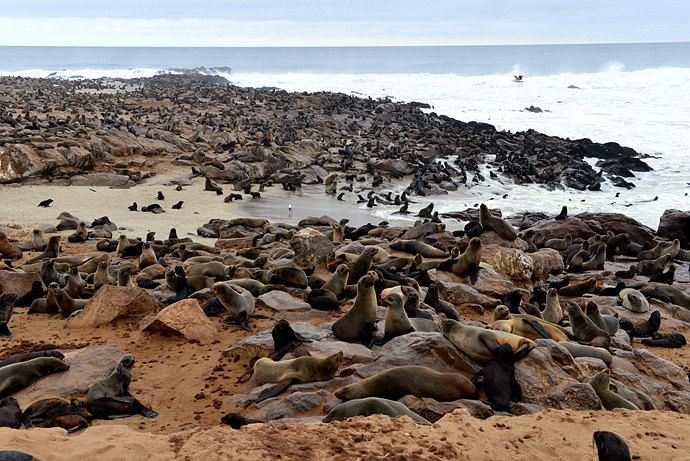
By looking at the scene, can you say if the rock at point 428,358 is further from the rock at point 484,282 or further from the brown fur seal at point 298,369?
the rock at point 484,282

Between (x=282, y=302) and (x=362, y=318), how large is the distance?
1951 mm

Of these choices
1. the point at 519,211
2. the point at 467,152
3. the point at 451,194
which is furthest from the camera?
the point at 467,152

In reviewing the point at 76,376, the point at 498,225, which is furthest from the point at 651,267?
the point at 76,376

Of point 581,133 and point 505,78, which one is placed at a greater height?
point 505,78

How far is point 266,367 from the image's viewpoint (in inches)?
255

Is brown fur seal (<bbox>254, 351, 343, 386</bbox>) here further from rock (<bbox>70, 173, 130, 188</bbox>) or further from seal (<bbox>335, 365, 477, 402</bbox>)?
rock (<bbox>70, 173, 130, 188</bbox>)

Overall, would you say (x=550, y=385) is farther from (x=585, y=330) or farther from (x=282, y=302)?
(x=282, y=302)

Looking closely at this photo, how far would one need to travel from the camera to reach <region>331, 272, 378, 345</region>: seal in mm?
7398

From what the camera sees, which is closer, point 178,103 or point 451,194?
point 451,194

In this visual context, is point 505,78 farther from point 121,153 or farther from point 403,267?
Result: point 403,267

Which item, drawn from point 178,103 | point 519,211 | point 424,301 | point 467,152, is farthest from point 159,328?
point 178,103

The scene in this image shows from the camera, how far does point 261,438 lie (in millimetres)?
4543

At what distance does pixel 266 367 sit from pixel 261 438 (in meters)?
1.96

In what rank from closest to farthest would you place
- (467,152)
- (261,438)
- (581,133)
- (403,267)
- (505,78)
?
(261,438) → (403,267) → (467,152) → (581,133) → (505,78)
